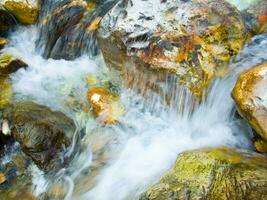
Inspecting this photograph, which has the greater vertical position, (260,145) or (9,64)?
(260,145)

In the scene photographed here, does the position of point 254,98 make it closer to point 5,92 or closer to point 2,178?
point 2,178

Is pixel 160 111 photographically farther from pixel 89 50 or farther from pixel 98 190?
pixel 89 50

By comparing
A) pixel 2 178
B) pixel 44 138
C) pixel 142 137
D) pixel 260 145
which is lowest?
pixel 2 178

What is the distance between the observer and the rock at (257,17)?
20.3 feet

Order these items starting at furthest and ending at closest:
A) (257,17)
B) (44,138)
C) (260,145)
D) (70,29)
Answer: (70,29) < (257,17) < (44,138) < (260,145)

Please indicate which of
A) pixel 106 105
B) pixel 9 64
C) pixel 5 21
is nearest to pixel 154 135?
pixel 106 105

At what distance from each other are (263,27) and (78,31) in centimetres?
340

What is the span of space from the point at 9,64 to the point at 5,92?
690 millimetres

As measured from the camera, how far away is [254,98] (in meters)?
4.42

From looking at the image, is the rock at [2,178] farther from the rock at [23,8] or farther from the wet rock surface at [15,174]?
the rock at [23,8]

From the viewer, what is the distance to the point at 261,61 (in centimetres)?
538

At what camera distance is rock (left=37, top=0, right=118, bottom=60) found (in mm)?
7336

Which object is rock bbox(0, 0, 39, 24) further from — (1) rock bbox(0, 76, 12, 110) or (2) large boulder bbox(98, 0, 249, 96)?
(2) large boulder bbox(98, 0, 249, 96)

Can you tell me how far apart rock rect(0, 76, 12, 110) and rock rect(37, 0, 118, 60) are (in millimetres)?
1151
